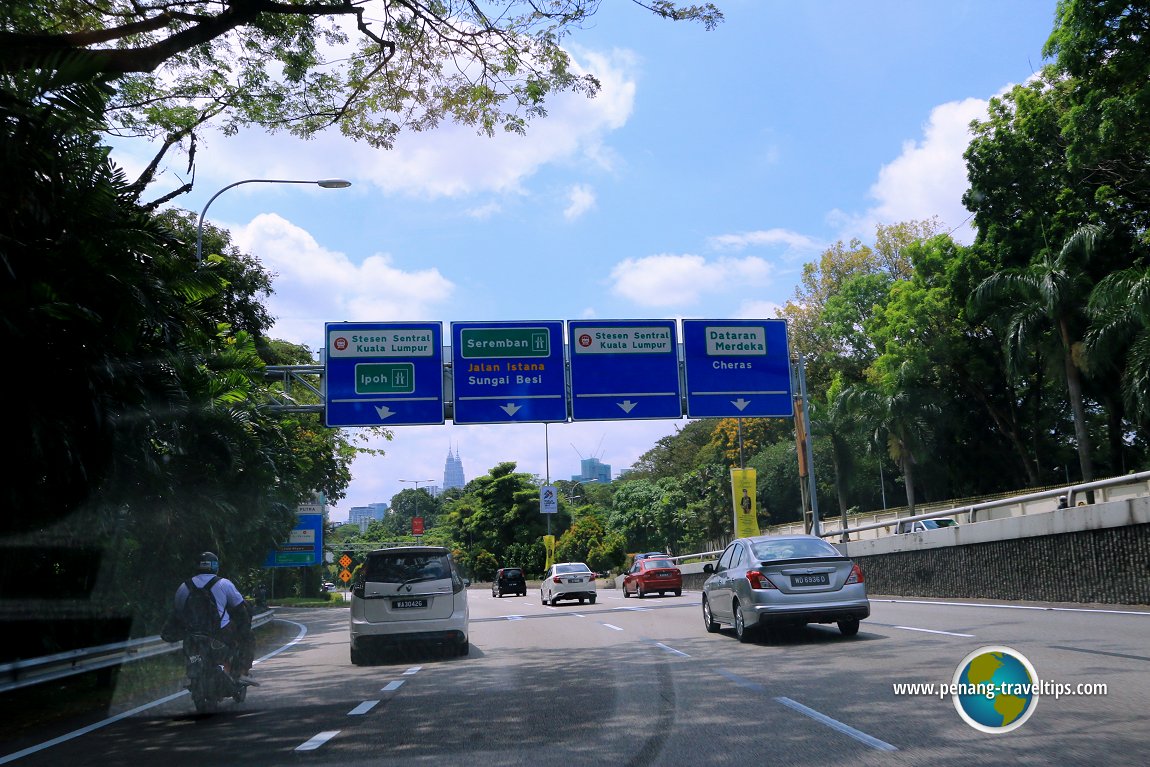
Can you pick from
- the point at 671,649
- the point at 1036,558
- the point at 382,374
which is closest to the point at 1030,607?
the point at 1036,558

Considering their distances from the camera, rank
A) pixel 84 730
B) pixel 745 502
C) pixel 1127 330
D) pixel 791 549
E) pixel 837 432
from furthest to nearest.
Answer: pixel 837 432 < pixel 745 502 < pixel 1127 330 < pixel 791 549 < pixel 84 730

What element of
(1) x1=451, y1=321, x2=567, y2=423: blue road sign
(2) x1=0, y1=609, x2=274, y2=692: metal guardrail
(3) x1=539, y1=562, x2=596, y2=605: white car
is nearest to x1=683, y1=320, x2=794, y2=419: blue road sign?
(1) x1=451, y1=321, x2=567, y2=423: blue road sign

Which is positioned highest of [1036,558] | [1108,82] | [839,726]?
[1108,82]

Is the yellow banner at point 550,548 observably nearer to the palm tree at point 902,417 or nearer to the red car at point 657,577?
the palm tree at point 902,417

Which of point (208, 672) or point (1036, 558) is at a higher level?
point (1036, 558)

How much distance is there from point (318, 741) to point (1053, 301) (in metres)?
34.6

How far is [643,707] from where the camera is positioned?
29.0ft

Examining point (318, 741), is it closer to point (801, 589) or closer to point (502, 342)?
point (801, 589)

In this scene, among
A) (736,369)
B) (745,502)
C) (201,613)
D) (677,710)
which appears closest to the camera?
(677,710)

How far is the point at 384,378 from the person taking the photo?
75.4 ft

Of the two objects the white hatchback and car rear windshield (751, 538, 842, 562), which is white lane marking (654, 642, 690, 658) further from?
the white hatchback

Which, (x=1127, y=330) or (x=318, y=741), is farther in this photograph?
(x=1127, y=330)

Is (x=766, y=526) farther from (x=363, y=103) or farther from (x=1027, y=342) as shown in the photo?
(x=363, y=103)

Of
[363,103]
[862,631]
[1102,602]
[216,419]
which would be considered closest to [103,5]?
[363,103]
